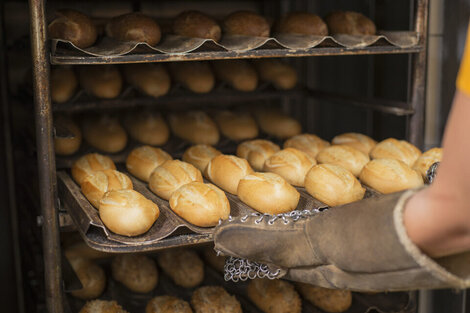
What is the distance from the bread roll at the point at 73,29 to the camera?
2.06m

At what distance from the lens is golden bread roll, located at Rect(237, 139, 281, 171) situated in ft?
7.72

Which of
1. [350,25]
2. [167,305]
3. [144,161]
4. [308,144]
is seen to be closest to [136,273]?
[167,305]

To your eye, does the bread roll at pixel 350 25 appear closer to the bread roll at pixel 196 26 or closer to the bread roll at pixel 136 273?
the bread roll at pixel 196 26

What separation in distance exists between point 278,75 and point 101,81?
2.81ft

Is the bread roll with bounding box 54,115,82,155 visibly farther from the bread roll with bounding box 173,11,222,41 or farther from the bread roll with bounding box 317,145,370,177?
the bread roll with bounding box 317,145,370,177

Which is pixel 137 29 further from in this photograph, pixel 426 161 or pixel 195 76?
pixel 426 161

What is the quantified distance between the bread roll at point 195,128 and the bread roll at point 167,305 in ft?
2.51

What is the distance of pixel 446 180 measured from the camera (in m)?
0.95

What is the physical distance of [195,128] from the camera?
2697 mm

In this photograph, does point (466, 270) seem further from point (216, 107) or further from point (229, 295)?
point (216, 107)

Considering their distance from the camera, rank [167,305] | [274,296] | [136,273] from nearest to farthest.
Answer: [167,305]
[274,296]
[136,273]

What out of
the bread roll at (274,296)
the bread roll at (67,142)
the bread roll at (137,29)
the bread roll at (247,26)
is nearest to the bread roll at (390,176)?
the bread roll at (274,296)

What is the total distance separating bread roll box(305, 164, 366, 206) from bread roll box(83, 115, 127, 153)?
3.06ft

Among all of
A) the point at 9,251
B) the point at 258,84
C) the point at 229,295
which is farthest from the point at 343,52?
the point at 9,251
